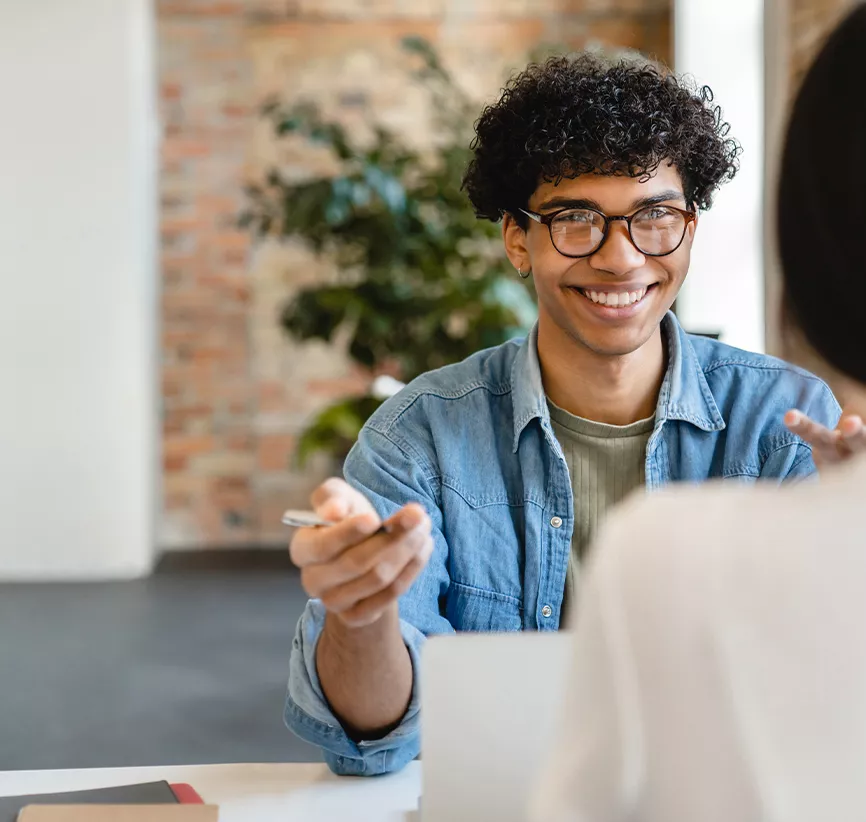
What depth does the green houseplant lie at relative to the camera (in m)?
4.21

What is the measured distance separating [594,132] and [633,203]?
0.34 feet

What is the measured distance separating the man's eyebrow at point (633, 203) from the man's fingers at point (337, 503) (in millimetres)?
611

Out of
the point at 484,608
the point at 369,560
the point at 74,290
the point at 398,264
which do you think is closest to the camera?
the point at 369,560

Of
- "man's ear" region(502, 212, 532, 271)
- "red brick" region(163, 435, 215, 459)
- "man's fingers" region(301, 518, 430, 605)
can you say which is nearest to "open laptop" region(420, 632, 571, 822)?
"man's fingers" region(301, 518, 430, 605)

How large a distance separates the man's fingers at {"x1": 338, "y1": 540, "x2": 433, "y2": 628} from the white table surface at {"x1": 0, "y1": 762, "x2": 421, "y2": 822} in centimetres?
18

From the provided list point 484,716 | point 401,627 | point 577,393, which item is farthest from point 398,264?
point 484,716

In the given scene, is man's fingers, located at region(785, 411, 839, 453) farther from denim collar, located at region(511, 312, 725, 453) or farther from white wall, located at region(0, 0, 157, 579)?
white wall, located at region(0, 0, 157, 579)

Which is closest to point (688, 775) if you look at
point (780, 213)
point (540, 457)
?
point (780, 213)

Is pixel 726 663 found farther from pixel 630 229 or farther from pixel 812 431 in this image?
pixel 630 229

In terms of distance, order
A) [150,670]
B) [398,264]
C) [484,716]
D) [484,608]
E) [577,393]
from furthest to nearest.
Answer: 1. [398,264]
2. [150,670]
3. [577,393]
4. [484,608]
5. [484,716]

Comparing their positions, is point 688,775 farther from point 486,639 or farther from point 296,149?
point 296,149

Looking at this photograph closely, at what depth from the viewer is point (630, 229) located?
1478 mm

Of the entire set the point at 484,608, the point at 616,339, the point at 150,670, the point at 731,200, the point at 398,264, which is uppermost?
the point at 731,200

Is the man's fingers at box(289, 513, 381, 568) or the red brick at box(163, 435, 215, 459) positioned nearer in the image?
the man's fingers at box(289, 513, 381, 568)
